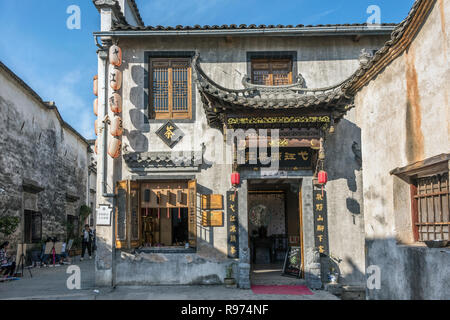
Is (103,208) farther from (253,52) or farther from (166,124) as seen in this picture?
(253,52)

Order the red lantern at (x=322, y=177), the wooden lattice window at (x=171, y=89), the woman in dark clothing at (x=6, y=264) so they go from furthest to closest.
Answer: the woman in dark clothing at (x=6, y=264)
the wooden lattice window at (x=171, y=89)
the red lantern at (x=322, y=177)

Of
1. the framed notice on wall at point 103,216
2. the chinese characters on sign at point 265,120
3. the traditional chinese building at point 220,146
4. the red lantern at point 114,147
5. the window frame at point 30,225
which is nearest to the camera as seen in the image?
the chinese characters on sign at point 265,120

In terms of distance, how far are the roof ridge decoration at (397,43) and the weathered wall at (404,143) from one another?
0.37 feet

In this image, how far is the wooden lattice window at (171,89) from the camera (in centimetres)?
1211

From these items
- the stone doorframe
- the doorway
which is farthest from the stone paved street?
the doorway

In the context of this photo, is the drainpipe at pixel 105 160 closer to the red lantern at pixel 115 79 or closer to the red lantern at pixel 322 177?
the red lantern at pixel 115 79

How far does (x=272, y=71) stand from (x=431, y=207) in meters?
6.82

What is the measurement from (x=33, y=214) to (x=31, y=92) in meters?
5.01

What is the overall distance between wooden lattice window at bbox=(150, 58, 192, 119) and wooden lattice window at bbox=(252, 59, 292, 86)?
194cm

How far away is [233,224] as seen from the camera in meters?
11.5

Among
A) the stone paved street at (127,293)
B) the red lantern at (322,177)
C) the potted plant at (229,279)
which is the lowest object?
the stone paved street at (127,293)

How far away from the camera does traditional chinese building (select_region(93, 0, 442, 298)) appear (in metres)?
11.2

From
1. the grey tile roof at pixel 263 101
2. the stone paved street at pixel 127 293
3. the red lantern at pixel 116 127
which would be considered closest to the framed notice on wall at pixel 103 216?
the stone paved street at pixel 127 293

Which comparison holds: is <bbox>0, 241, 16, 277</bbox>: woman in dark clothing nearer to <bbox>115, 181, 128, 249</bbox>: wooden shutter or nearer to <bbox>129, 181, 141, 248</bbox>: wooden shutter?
<bbox>115, 181, 128, 249</bbox>: wooden shutter
